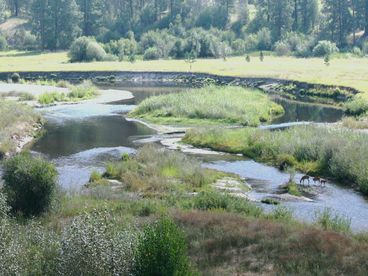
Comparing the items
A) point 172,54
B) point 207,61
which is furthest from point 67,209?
point 172,54

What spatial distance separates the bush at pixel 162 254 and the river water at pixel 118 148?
1457 cm

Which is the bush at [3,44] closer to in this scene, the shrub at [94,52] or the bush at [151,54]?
the shrub at [94,52]

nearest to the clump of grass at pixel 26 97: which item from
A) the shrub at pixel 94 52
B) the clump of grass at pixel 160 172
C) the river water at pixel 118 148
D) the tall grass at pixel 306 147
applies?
the river water at pixel 118 148

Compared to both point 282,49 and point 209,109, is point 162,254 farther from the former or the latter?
point 282,49

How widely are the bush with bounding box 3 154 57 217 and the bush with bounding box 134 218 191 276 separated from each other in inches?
492

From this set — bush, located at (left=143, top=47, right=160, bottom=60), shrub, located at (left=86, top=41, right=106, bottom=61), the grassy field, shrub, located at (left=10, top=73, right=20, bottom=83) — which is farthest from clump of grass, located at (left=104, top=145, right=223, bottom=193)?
bush, located at (left=143, top=47, right=160, bottom=60)

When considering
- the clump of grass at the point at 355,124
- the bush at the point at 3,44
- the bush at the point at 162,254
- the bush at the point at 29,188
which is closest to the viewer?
the bush at the point at 162,254

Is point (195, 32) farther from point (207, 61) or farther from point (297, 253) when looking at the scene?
point (297, 253)

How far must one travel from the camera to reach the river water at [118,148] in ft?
117

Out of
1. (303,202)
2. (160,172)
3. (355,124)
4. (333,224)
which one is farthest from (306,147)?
(333,224)

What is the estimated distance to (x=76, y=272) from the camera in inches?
706

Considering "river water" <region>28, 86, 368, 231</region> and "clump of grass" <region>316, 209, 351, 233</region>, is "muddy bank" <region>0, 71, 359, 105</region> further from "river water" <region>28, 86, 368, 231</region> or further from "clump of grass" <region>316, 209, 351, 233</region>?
"clump of grass" <region>316, 209, 351, 233</region>

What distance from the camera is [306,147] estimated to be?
4644 centimetres

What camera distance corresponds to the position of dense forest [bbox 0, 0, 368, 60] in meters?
155
